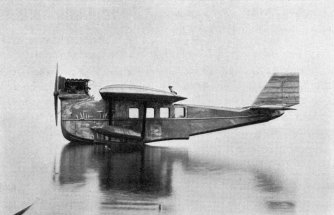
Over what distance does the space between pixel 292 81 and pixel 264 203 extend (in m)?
8.86

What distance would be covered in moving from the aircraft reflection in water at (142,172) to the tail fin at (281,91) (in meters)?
4.72

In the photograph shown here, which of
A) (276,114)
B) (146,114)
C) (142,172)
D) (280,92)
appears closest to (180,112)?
(146,114)

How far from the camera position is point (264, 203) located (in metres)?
5.38

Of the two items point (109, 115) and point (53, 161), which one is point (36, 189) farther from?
point (109, 115)

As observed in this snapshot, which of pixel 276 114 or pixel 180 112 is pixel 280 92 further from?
pixel 180 112

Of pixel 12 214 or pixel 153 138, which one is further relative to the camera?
pixel 153 138

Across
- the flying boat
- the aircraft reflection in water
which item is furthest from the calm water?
the flying boat

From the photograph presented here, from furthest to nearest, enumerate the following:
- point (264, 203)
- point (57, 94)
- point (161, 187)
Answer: point (57, 94) < point (161, 187) < point (264, 203)

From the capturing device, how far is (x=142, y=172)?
304 inches

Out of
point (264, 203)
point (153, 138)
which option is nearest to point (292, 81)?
point (153, 138)

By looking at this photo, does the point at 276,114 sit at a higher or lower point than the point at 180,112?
lower

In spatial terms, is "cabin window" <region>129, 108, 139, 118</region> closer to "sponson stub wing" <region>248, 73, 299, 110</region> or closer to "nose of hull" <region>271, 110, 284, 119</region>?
"sponson stub wing" <region>248, 73, 299, 110</region>

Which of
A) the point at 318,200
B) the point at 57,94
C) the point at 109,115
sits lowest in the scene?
the point at 318,200

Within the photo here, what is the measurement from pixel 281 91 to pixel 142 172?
8128 mm
